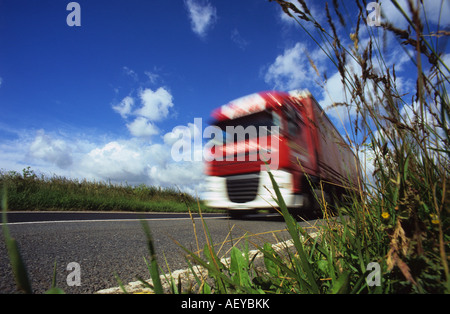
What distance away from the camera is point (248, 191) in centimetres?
476

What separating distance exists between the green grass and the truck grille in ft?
2.85

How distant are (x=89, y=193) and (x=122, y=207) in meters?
1.95

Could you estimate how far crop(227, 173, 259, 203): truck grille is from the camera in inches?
186

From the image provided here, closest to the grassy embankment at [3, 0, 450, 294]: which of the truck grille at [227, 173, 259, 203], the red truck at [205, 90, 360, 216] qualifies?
the red truck at [205, 90, 360, 216]

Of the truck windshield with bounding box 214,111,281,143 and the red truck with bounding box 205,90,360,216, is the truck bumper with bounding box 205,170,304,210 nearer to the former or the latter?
the red truck with bounding box 205,90,360,216

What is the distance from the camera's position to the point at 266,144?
4.46m

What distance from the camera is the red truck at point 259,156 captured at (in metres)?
4.32

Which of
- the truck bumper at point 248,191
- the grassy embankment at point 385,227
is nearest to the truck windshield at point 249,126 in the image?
the truck bumper at point 248,191

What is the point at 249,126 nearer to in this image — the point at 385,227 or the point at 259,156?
the point at 259,156

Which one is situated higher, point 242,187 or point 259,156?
point 259,156

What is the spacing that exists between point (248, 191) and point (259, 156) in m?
0.82

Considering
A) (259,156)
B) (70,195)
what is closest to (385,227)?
(259,156)

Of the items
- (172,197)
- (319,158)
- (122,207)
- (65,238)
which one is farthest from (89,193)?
(319,158)
